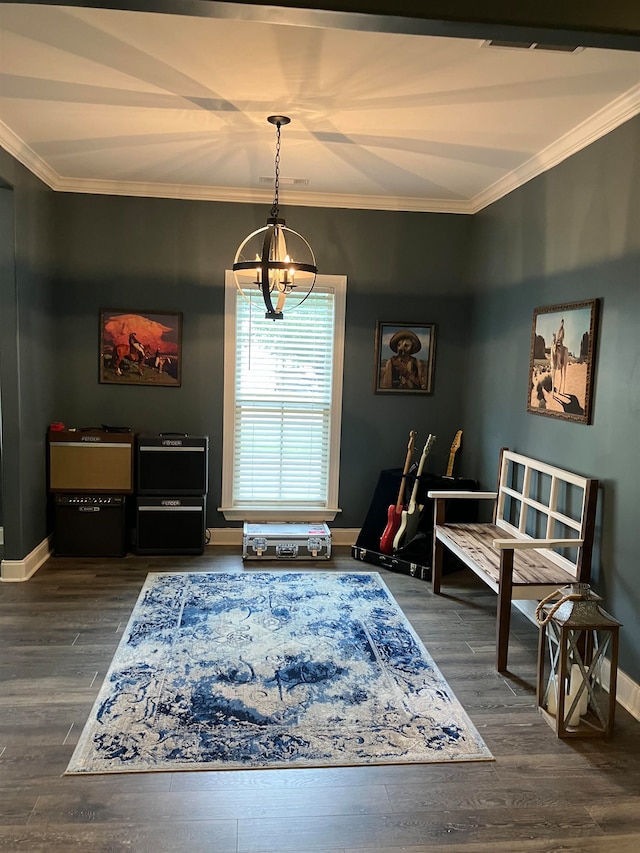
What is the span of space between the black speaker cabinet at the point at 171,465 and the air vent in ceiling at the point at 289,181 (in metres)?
1.91

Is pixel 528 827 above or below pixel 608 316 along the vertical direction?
below

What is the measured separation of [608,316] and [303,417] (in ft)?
8.37

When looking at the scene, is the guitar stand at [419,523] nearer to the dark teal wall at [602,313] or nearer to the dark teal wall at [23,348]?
the dark teal wall at [602,313]

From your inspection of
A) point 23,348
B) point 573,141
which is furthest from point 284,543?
point 573,141

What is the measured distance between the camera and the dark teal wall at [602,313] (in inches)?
114

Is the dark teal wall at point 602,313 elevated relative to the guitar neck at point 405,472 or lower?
elevated

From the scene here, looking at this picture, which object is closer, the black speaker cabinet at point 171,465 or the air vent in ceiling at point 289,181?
the air vent in ceiling at point 289,181

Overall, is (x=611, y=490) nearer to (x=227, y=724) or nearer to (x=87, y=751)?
(x=227, y=724)

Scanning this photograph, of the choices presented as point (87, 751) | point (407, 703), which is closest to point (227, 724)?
point (87, 751)

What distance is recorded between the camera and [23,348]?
162 inches

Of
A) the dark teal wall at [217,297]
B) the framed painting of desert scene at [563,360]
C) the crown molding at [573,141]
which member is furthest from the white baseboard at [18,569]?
the crown molding at [573,141]

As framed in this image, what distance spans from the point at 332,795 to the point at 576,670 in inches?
44.7

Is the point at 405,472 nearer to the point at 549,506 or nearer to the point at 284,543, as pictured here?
the point at 284,543

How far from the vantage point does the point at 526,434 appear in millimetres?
3998
